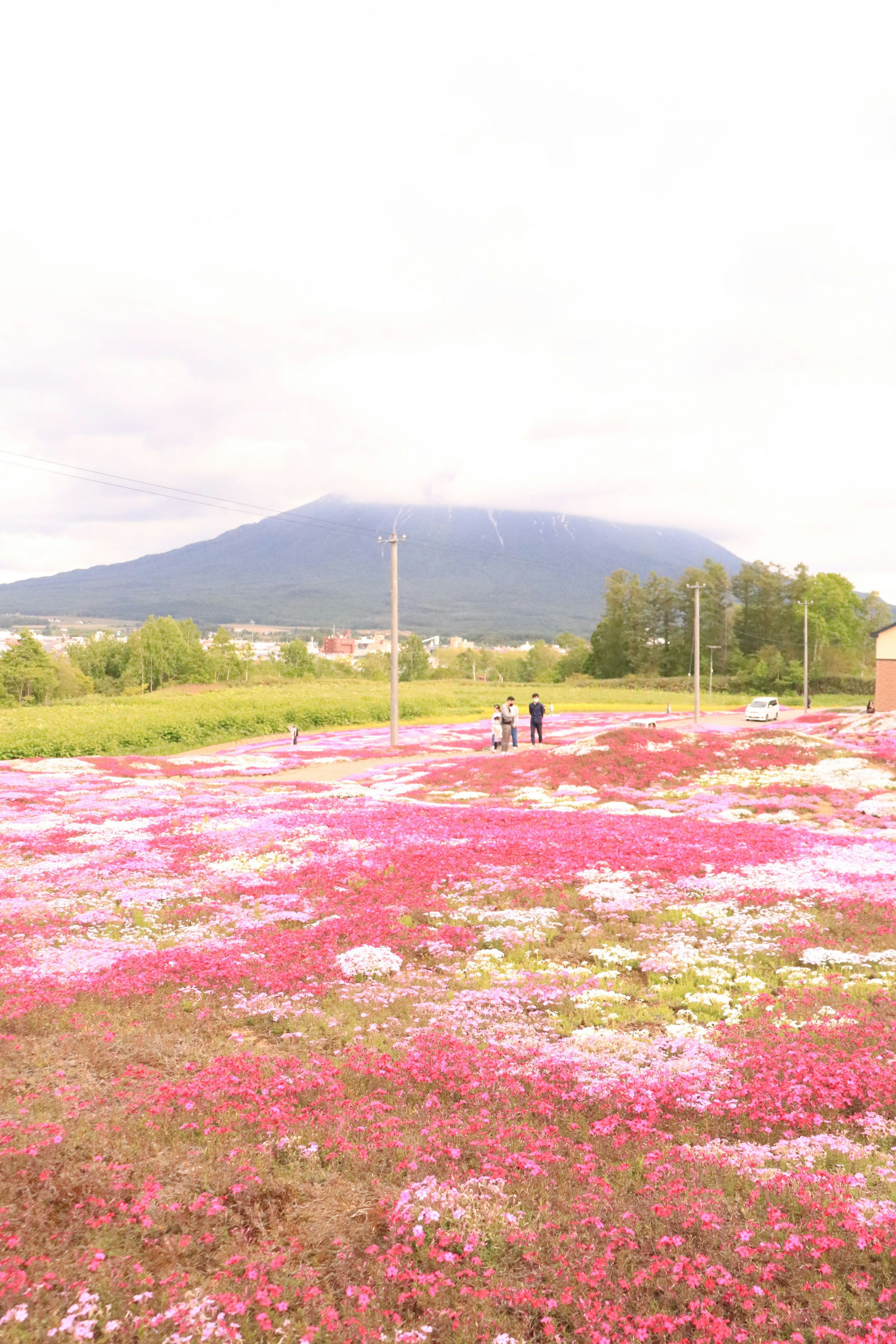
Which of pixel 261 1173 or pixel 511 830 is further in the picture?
pixel 511 830

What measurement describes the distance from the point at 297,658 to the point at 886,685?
13348 centimetres

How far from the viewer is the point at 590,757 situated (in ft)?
130

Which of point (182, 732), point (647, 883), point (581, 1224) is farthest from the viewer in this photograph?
point (182, 732)

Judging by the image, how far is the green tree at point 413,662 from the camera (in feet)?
610

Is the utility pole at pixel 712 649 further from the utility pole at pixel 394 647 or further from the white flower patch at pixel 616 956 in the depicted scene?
the white flower patch at pixel 616 956

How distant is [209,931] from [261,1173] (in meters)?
8.21

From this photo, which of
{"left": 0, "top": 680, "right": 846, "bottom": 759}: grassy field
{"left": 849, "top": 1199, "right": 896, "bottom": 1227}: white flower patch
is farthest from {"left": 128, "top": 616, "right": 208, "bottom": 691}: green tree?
{"left": 849, "top": 1199, "right": 896, "bottom": 1227}: white flower patch

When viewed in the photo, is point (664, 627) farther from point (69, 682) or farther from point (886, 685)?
point (69, 682)

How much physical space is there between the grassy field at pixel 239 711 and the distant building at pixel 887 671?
103 feet

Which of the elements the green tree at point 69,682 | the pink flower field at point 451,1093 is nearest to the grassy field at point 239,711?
the green tree at point 69,682

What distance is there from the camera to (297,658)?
181m

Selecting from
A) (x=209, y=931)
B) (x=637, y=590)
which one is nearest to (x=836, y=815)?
(x=209, y=931)

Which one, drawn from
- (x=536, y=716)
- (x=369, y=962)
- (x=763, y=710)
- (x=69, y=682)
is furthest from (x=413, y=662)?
(x=369, y=962)

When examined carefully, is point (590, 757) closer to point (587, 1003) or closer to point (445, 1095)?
point (587, 1003)
